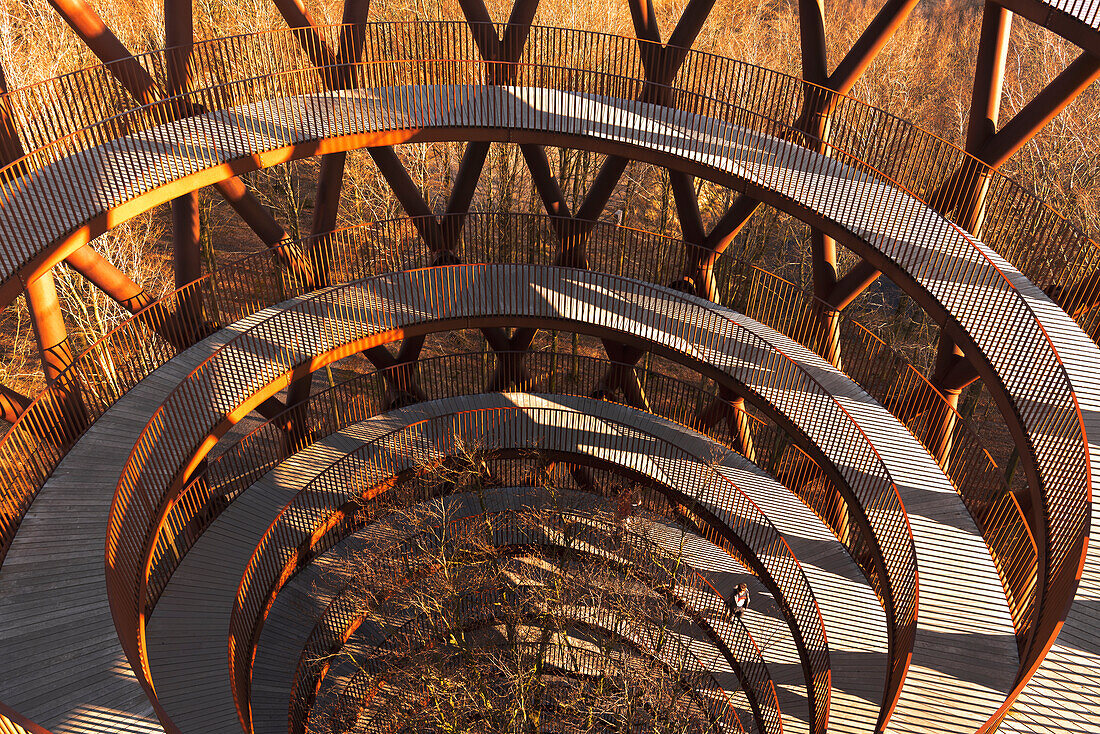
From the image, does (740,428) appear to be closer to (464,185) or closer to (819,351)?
(819,351)

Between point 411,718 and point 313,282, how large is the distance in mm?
13720

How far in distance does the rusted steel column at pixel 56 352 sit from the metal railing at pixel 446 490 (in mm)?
5650

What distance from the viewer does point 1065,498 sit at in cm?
1681

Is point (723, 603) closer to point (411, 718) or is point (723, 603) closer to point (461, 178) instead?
point (411, 718)

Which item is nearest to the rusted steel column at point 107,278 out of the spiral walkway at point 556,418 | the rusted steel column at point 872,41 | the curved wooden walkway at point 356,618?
the spiral walkway at point 556,418

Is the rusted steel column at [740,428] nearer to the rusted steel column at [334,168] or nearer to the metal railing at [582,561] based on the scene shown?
the metal railing at [582,561]

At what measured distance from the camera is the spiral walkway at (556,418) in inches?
666

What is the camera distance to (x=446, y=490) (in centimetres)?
2984

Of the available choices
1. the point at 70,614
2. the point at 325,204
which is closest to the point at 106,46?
the point at 325,204

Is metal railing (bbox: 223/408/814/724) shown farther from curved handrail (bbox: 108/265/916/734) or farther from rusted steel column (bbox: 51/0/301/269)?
rusted steel column (bbox: 51/0/301/269)

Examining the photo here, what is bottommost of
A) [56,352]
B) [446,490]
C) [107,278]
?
[56,352]

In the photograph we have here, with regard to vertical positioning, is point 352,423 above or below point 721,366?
below

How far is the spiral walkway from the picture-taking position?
1692 centimetres

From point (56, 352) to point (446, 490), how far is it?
13398 mm
